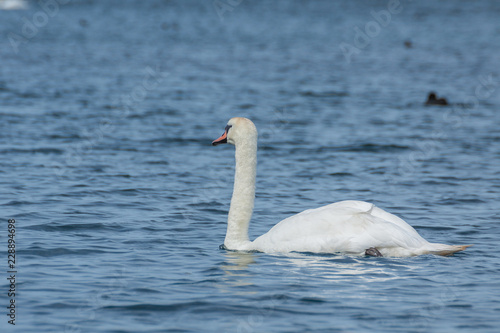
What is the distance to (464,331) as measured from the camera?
25.3 feet

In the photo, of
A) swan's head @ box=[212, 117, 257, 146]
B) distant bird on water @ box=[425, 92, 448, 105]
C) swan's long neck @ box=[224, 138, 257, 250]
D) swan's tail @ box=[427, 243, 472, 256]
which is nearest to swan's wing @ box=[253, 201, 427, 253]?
swan's tail @ box=[427, 243, 472, 256]

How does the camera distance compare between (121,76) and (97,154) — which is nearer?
(97,154)

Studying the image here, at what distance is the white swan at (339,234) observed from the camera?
10055mm

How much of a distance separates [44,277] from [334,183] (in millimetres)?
7623

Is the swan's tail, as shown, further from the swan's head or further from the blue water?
the swan's head

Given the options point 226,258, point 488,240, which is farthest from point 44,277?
point 488,240

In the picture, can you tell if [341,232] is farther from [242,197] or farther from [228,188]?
[228,188]

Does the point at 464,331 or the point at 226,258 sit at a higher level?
the point at 226,258

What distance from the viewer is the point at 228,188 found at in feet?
51.3

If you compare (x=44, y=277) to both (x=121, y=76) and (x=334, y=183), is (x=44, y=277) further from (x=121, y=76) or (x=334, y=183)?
(x=121, y=76)

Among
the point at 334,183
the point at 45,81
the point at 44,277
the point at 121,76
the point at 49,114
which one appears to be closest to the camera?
the point at 44,277

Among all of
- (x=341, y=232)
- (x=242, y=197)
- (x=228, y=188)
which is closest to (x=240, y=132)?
(x=242, y=197)

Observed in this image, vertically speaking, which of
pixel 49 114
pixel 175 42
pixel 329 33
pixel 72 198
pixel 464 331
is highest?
pixel 329 33

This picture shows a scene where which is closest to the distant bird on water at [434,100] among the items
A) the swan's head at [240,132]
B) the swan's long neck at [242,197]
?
the swan's long neck at [242,197]
